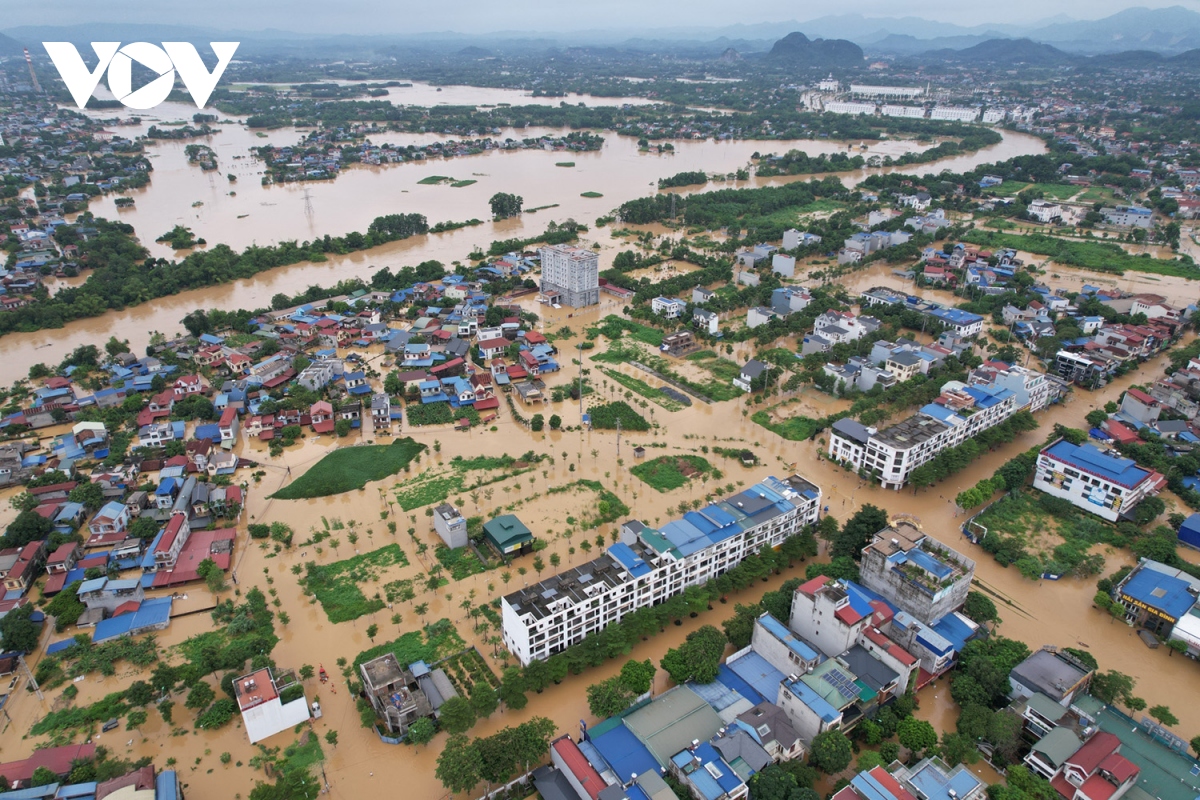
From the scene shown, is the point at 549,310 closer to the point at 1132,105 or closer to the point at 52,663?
the point at 52,663

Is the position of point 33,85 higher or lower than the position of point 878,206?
higher

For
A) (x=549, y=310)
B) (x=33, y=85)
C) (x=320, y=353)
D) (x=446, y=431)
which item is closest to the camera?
(x=446, y=431)

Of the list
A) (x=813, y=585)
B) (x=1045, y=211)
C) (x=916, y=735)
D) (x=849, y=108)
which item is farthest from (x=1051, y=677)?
(x=849, y=108)

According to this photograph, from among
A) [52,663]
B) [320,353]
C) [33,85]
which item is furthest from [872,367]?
[33,85]

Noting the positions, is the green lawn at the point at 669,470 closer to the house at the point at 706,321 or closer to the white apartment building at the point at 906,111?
the house at the point at 706,321

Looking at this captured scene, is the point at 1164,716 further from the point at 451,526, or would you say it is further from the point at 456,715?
the point at 451,526

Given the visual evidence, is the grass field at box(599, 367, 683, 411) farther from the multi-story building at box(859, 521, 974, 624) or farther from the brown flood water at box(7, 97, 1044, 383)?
the brown flood water at box(7, 97, 1044, 383)

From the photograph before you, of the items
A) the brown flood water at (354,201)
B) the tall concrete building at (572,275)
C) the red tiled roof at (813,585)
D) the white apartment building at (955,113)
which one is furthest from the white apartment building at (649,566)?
the white apartment building at (955,113)
